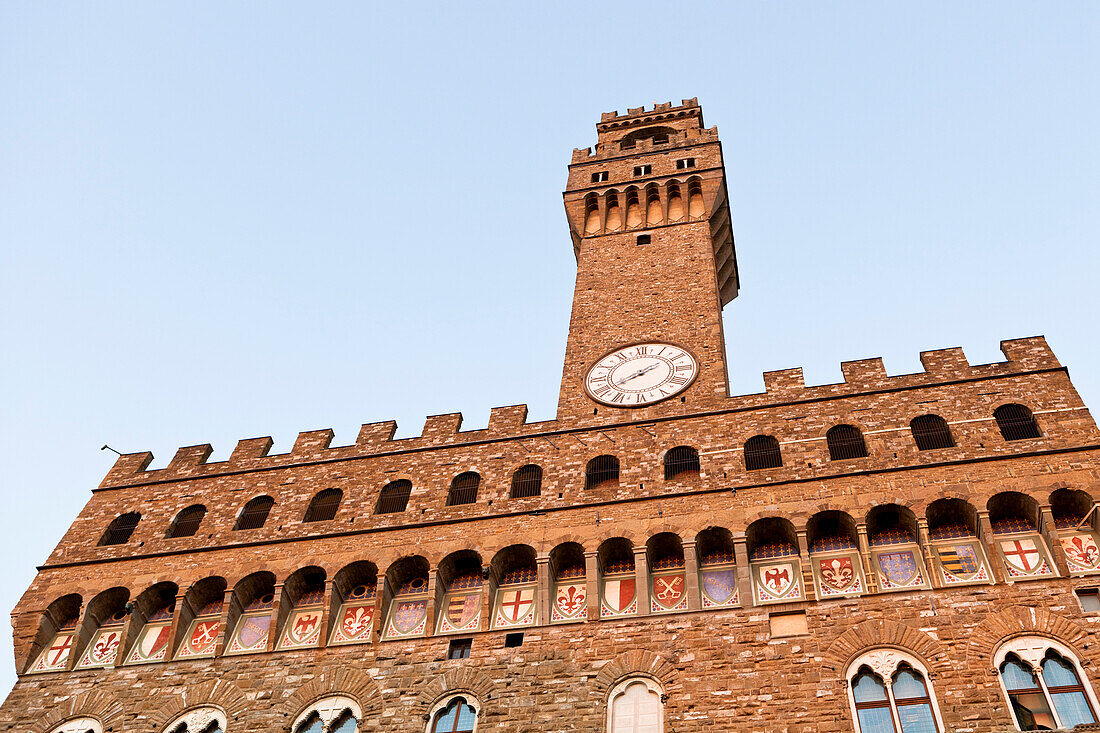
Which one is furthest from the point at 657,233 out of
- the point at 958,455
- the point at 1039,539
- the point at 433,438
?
the point at 1039,539

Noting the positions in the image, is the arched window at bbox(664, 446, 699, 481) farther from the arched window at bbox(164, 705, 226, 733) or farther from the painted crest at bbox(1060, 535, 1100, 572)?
the arched window at bbox(164, 705, 226, 733)

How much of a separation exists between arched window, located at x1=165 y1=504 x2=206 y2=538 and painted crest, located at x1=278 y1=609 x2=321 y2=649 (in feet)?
11.6

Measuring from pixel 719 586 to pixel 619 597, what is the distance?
1690 millimetres

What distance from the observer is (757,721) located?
1489 cm

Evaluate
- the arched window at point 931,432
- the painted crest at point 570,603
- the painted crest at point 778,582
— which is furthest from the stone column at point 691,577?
the arched window at point 931,432

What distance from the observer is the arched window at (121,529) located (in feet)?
68.8

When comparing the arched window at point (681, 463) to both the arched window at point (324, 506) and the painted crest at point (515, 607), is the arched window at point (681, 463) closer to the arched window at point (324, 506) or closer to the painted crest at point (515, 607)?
the painted crest at point (515, 607)

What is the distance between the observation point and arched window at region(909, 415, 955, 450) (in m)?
18.6

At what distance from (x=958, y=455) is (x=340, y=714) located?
37.2 ft

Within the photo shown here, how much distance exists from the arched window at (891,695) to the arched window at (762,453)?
4476 mm

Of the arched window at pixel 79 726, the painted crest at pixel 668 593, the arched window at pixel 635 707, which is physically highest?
the painted crest at pixel 668 593

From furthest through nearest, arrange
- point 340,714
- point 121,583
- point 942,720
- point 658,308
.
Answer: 1. point 658,308
2. point 121,583
3. point 340,714
4. point 942,720

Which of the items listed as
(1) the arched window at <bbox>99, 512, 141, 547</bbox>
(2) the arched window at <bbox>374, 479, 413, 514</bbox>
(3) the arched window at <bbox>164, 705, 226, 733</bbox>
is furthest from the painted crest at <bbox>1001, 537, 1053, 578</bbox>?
(1) the arched window at <bbox>99, 512, 141, 547</bbox>

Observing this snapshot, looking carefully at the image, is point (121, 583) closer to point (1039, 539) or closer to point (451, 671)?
point (451, 671)
